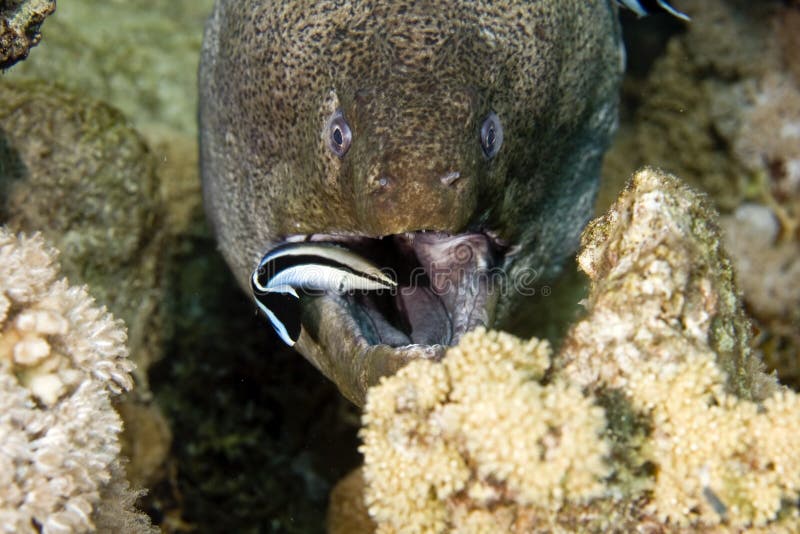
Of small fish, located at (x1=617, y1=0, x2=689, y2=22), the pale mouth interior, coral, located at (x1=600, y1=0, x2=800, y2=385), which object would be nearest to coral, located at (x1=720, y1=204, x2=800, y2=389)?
coral, located at (x1=600, y1=0, x2=800, y2=385)

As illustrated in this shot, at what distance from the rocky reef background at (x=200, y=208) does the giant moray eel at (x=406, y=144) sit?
2.51 feet

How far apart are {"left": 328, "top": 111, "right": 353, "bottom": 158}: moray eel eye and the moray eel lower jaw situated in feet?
1.33

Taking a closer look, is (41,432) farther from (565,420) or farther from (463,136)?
(463,136)

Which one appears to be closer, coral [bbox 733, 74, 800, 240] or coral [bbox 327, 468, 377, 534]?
coral [bbox 327, 468, 377, 534]

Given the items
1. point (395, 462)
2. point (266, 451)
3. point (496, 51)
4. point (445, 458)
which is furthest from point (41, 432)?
point (266, 451)

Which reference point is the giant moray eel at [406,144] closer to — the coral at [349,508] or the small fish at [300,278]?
the small fish at [300,278]

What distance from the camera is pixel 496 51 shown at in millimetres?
2633

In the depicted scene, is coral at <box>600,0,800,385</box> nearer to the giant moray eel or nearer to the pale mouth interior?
the giant moray eel

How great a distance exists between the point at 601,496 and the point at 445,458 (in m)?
0.37

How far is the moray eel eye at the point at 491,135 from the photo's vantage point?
2.52m

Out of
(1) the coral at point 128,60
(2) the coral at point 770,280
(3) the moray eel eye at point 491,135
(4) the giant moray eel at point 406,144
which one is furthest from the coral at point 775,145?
(1) the coral at point 128,60

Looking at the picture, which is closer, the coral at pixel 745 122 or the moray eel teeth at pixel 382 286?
the moray eel teeth at pixel 382 286

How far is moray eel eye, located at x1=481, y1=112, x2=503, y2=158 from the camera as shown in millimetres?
2518

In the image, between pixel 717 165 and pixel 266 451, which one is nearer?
pixel 266 451
